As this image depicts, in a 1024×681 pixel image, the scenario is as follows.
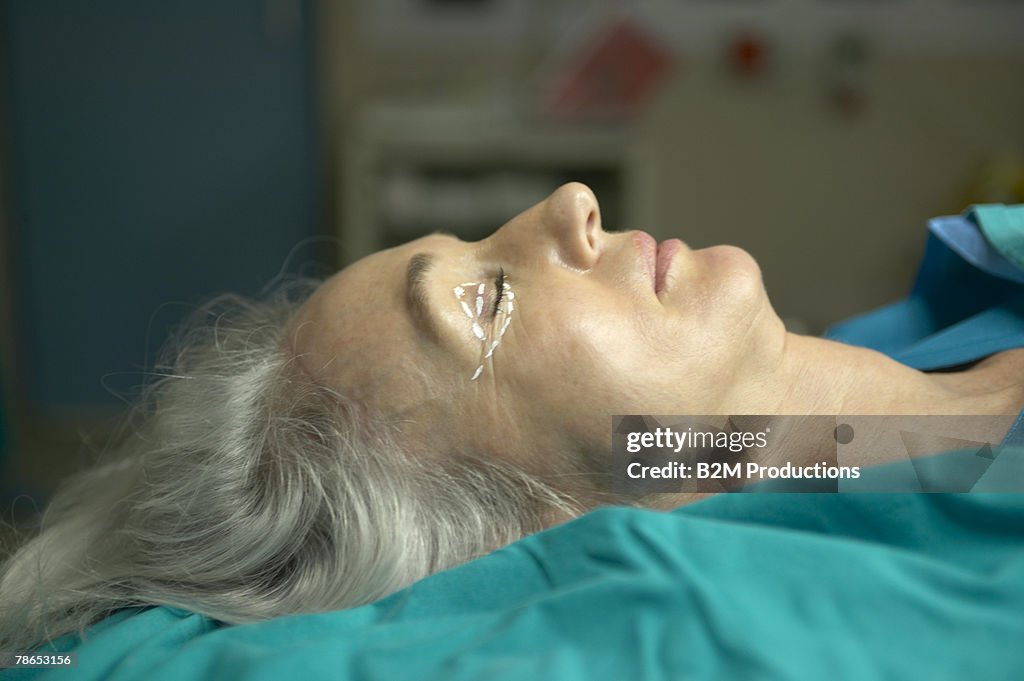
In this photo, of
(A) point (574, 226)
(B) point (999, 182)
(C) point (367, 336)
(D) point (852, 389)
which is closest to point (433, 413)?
(C) point (367, 336)

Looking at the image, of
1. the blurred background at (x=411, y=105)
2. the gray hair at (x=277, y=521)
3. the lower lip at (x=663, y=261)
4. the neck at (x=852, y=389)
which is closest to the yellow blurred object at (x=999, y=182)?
the blurred background at (x=411, y=105)

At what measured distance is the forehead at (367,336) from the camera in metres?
0.96

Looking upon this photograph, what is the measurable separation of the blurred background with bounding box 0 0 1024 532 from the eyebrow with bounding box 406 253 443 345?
2015 millimetres

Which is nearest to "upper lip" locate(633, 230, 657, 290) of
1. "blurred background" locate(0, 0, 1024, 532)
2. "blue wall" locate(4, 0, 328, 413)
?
"blurred background" locate(0, 0, 1024, 532)

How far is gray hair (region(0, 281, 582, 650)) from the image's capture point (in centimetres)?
92

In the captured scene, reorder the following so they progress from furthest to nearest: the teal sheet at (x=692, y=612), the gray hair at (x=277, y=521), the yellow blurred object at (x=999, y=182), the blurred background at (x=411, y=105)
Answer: the blurred background at (x=411, y=105) → the yellow blurred object at (x=999, y=182) → the gray hair at (x=277, y=521) → the teal sheet at (x=692, y=612)

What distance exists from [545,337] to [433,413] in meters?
0.15

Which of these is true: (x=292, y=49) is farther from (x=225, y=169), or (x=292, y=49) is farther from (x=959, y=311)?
(x=959, y=311)

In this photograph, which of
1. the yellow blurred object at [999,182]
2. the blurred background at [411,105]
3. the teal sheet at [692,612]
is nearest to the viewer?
the teal sheet at [692,612]

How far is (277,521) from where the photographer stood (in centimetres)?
95

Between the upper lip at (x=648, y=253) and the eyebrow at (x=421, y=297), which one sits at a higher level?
the upper lip at (x=648, y=253)

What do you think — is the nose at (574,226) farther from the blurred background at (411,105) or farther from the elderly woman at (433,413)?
the blurred background at (411,105)

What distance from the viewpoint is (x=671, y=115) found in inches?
122

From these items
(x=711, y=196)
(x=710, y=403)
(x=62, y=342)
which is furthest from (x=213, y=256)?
(x=710, y=403)
